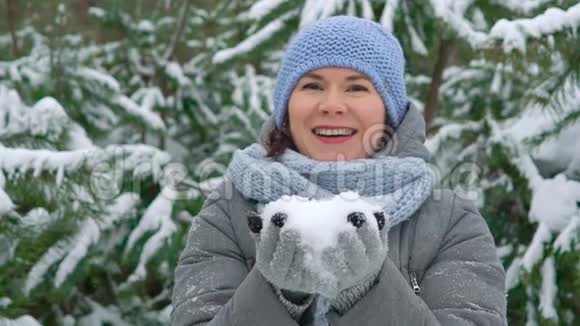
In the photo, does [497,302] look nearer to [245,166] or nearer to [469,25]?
[245,166]

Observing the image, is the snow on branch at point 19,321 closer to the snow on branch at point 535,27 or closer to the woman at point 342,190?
the woman at point 342,190

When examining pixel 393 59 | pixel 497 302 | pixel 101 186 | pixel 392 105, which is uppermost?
pixel 393 59

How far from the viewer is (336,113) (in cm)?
156

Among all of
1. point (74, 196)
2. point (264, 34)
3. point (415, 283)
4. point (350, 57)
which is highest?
point (350, 57)

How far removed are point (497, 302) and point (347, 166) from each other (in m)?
0.48

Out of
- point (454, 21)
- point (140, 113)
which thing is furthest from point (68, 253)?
point (454, 21)

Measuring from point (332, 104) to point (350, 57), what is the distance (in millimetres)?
136

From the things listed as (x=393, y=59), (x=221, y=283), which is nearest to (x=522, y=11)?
(x=393, y=59)

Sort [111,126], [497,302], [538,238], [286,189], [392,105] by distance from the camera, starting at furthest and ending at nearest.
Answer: [111,126] → [538,238] → [392,105] → [286,189] → [497,302]

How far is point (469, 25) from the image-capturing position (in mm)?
2568

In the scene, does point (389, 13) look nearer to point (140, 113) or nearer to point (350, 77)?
point (350, 77)

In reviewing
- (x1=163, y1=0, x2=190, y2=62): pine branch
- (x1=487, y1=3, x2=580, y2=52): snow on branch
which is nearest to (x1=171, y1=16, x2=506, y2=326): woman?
(x1=487, y1=3, x2=580, y2=52): snow on branch

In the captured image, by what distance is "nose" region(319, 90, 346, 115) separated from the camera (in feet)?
5.06

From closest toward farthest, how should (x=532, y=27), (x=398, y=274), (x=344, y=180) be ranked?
(x=398, y=274), (x=344, y=180), (x=532, y=27)
